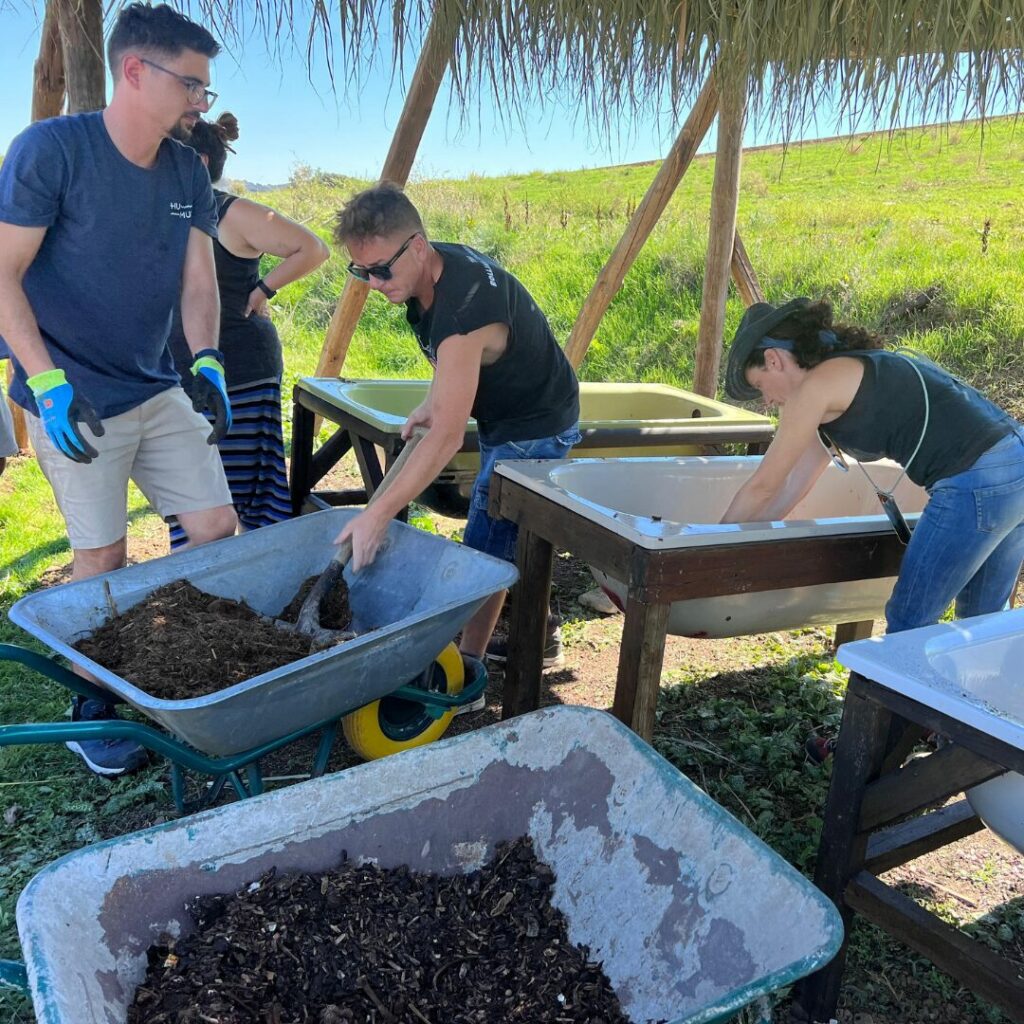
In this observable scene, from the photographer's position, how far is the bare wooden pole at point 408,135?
3416 mm

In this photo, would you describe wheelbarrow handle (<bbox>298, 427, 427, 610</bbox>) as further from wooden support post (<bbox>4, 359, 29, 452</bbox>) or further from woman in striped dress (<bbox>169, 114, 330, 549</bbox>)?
wooden support post (<bbox>4, 359, 29, 452</bbox>)

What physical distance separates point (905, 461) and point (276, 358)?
2.09m

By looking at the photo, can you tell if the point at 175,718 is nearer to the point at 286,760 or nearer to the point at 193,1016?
the point at 193,1016

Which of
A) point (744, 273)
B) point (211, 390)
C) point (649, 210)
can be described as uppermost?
point (649, 210)

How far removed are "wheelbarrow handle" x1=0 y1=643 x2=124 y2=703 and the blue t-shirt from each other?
0.66 metres

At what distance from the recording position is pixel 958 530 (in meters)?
2.36

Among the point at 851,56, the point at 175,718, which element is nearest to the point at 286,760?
the point at 175,718

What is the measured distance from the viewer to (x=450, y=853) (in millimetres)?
1732

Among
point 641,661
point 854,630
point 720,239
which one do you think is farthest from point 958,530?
point 720,239

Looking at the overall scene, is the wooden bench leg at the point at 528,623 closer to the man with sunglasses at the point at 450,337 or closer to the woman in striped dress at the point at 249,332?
the man with sunglasses at the point at 450,337

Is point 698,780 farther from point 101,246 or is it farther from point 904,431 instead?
point 101,246

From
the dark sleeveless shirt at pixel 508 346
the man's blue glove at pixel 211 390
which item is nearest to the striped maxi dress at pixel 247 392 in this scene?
the man's blue glove at pixel 211 390

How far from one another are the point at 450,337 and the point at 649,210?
2664 mm

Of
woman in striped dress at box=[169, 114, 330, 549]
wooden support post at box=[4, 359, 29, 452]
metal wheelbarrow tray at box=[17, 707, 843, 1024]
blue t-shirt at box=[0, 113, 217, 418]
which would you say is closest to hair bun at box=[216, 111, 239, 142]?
woman in striped dress at box=[169, 114, 330, 549]
